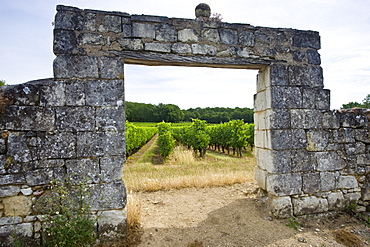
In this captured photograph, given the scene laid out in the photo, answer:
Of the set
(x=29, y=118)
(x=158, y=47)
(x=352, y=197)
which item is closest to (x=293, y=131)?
(x=352, y=197)

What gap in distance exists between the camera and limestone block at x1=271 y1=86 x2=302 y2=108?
13.1ft

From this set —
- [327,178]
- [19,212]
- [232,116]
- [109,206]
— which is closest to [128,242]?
[109,206]

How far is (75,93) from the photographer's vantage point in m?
3.29

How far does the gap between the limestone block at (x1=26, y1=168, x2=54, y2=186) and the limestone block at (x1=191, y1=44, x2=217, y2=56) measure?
2936 mm

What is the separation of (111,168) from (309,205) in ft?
11.8

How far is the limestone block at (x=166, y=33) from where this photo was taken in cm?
364

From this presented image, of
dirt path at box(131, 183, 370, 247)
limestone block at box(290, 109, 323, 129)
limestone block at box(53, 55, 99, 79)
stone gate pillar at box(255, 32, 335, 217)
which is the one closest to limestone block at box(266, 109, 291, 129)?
stone gate pillar at box(255, 32, 335, 217)

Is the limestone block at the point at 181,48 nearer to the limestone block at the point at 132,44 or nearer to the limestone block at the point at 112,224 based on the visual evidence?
the limestone block at the point at 132,44

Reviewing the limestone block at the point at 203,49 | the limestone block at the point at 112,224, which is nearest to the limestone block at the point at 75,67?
the limestone block at the point at 203,49

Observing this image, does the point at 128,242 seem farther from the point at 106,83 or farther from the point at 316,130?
the point at 316,130

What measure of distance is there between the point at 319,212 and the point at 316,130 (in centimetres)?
154

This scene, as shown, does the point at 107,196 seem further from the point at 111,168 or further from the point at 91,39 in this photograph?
the point at 91,39

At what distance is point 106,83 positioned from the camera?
11.2 ft

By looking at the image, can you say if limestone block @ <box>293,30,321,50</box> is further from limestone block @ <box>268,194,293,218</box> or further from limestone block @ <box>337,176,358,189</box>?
limestone block @ <box>268,194,293,218</box>
